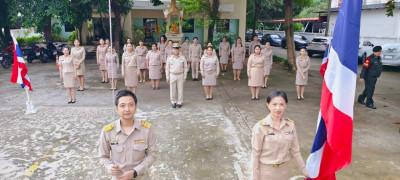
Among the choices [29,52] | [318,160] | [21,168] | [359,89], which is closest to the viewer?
[318,160]

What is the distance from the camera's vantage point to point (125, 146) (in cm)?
254

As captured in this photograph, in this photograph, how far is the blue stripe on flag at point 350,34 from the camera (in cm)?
262

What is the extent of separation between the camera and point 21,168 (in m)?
4.26

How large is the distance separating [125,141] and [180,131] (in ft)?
10.6

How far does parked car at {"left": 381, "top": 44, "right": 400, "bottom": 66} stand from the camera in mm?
12825

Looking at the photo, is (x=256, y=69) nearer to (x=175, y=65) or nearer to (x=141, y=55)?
(x=175, y=65)

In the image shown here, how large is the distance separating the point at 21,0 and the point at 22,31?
14538mm

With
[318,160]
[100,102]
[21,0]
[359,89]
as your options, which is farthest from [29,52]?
[318,160]

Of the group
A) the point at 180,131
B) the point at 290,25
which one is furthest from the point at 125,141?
the point at 290,25

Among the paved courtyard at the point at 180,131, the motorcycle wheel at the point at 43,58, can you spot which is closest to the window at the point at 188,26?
the motorcycle wheel at the point at 43,58

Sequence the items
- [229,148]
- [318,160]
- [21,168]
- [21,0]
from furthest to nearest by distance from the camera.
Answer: [21,0]
[229,148]
[21,168]
[318,160]

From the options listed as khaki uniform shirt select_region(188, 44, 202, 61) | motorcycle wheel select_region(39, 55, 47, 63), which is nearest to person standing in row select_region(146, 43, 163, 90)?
khaki uniform shirt select_region(188, 44, 202, 61)

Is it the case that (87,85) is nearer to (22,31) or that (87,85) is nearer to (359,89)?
(359,89)

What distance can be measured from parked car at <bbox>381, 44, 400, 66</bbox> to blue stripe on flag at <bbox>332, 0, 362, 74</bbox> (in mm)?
12278
